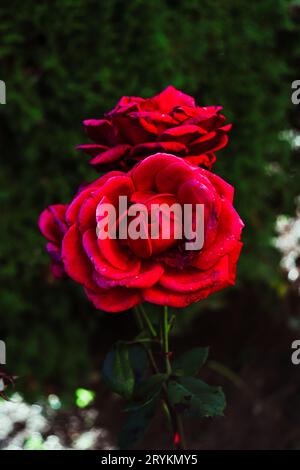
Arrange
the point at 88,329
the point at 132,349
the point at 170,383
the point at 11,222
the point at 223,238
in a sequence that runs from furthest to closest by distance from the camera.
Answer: the point at 88,329 → the point at 11,222 → the point at 132,349 → the point at 170,383 → the point at 223,238

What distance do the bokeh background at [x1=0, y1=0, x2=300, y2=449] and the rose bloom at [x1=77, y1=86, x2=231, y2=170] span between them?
1244 mm

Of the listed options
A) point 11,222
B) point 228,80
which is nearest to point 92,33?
point 228,80

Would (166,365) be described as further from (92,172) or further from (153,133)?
(92,172)

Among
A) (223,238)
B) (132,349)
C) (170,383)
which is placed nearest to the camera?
(223,238)

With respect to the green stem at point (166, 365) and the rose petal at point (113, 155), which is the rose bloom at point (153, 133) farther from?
the green stem at point (166, 365)

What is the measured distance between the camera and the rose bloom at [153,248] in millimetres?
696

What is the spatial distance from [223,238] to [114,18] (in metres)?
1.51

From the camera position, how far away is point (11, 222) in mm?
2051

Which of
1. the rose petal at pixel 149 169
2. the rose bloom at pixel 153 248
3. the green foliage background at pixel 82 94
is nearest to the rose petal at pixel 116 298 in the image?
the rose bloom at pixel 153 248

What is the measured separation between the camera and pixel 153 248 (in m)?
0.72

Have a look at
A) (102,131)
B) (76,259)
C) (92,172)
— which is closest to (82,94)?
(92,172)

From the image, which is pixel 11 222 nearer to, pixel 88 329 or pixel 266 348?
pixel 88 329

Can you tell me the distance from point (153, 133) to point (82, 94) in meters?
1.31

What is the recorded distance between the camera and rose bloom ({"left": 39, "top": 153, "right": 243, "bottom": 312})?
2.28ft
